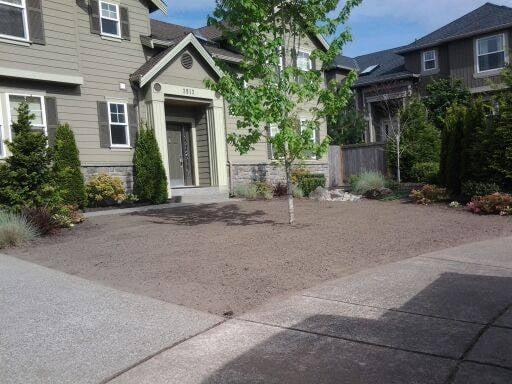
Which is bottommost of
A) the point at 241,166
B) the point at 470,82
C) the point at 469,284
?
the point at 469,284

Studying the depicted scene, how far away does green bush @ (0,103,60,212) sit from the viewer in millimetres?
9711

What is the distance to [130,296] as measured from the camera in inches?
209

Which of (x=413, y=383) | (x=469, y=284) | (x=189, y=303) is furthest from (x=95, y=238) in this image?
(x=413, y=383)

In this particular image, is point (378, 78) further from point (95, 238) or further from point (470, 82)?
point (95, 238)

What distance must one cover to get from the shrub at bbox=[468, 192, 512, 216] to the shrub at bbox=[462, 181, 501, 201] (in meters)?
0.64

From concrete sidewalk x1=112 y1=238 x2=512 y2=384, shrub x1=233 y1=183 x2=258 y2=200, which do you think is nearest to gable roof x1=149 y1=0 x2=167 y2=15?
shrub x1=233 y1=183 x2=258 y2=200

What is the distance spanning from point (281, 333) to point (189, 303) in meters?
1.29

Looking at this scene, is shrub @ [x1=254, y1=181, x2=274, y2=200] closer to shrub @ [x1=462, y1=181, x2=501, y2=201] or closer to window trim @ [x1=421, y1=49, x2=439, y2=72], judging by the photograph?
shrub @ [x1=462, y1=181, x2=501, y2=201]

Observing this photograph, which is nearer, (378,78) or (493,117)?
(493,117)

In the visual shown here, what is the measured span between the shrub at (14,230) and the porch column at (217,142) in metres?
8.32

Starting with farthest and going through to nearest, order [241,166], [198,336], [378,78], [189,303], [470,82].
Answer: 1. [378,78]
2. [470,82]
3. [241,166]
4. [189,303]
5. [198,336]

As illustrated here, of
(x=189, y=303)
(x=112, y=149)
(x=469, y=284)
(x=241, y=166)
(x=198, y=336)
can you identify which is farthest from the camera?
(x=241, y=166)

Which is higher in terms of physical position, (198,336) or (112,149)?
(112,149)

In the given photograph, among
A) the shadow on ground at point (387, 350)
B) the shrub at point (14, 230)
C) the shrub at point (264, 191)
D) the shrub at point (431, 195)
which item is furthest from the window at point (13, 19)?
the shadow on ground at point (387, 350)
